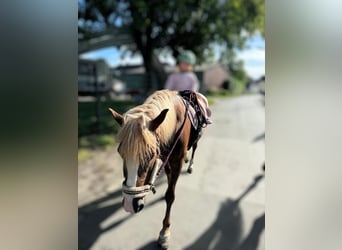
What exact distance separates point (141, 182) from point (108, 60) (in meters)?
1.51

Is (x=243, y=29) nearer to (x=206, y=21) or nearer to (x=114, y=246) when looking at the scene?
(x=206, y=21)

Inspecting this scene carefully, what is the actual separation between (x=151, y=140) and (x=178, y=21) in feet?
9.39

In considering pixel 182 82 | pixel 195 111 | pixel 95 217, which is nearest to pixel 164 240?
pixel 95 217

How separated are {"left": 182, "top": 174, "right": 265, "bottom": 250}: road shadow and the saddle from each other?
0.38 meters

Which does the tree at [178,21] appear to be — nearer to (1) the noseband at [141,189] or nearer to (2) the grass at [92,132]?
(2) the grass at [92,132]

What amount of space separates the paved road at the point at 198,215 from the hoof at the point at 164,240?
0.07 ft

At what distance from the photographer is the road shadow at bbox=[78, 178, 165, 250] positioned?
0.98 m

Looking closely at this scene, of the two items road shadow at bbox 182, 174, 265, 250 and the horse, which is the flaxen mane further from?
road shadow at bbox 182, 174, 265, 250

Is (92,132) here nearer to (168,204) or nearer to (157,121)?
(168,204)

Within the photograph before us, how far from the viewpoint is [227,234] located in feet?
3.44

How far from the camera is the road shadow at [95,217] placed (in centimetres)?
98
